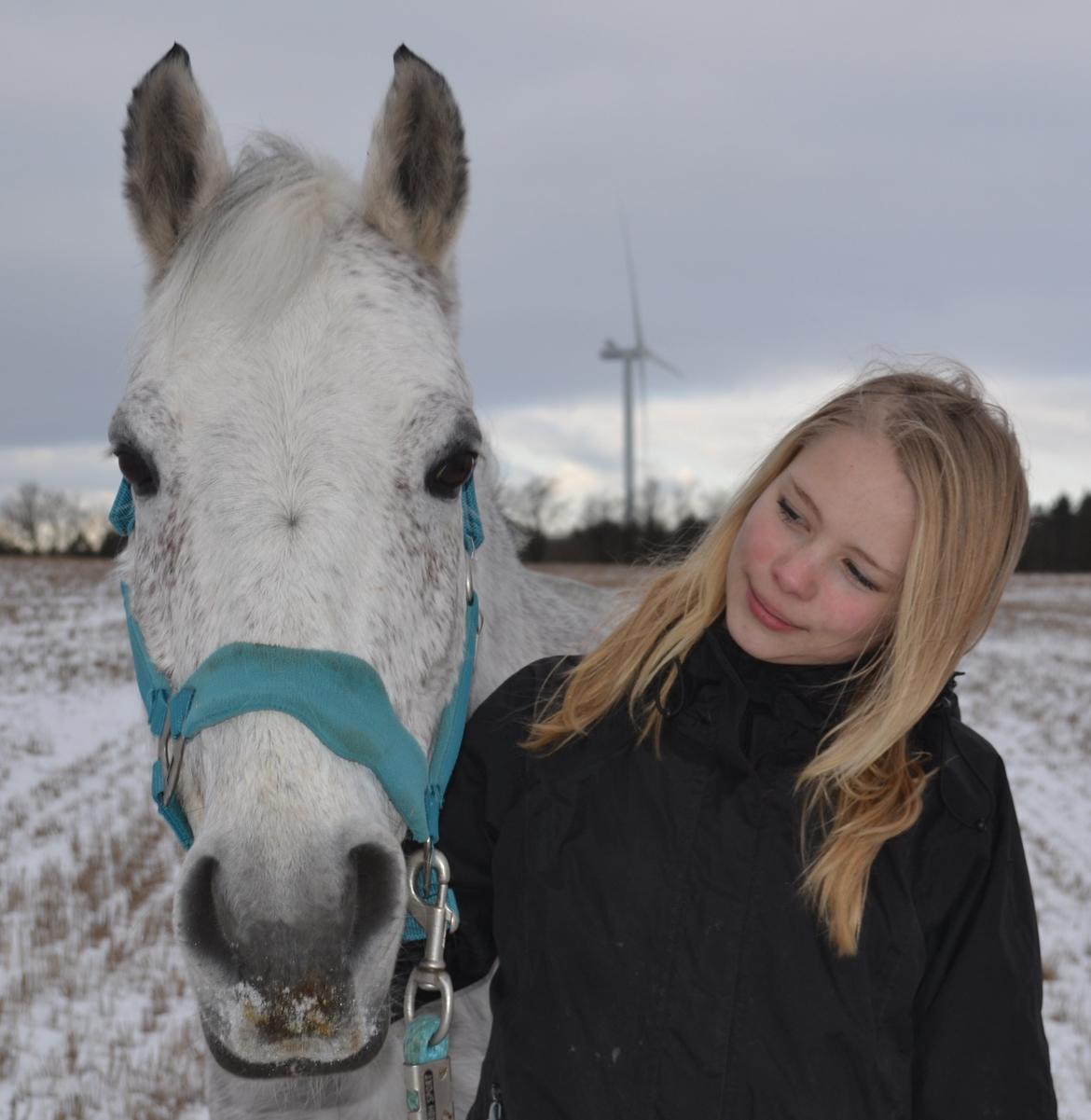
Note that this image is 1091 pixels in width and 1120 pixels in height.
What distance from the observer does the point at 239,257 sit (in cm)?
225

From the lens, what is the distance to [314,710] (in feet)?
5.79

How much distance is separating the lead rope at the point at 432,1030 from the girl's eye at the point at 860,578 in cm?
107

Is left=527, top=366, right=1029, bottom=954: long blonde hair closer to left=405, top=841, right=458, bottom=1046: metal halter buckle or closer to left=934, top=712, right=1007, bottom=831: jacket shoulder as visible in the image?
left=934, top=712, right=1007, bottom=831: jacket shoulder

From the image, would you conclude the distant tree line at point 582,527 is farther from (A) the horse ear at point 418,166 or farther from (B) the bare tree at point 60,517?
(A) the horse ear at point 418,166

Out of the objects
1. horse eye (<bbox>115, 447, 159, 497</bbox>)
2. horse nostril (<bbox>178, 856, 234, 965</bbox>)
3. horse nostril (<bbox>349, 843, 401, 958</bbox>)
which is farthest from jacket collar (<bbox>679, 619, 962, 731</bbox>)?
horse eye (<bbox>115, 447, 159, 497</bbox>)

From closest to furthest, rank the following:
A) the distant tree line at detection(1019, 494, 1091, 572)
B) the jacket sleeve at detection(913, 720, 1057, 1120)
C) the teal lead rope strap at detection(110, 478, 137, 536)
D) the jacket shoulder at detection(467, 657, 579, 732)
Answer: the jacket sleeve at detection(913, 720, 1057, 1120), the jacket shoulder at detection(467, 657, 579, 732), the teal lead rope strap at detection(110, 478, 137, 536), the distant tree line at detection(1019, 494, 1091, 572)

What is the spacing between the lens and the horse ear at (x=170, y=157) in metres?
2.57

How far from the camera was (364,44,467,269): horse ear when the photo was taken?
2625 millimetres

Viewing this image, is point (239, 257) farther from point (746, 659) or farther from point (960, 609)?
point (960, 609)

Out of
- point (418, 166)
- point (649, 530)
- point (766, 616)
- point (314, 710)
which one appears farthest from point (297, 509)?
point (649, 530)

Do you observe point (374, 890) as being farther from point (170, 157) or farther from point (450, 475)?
point (170, 157)

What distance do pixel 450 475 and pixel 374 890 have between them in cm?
92

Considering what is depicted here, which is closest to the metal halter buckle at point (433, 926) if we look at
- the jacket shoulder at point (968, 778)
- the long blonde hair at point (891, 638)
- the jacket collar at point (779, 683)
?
the long blonde hair at point (891, 638)

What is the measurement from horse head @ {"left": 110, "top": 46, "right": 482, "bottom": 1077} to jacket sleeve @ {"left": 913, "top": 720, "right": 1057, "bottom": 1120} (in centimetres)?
105
